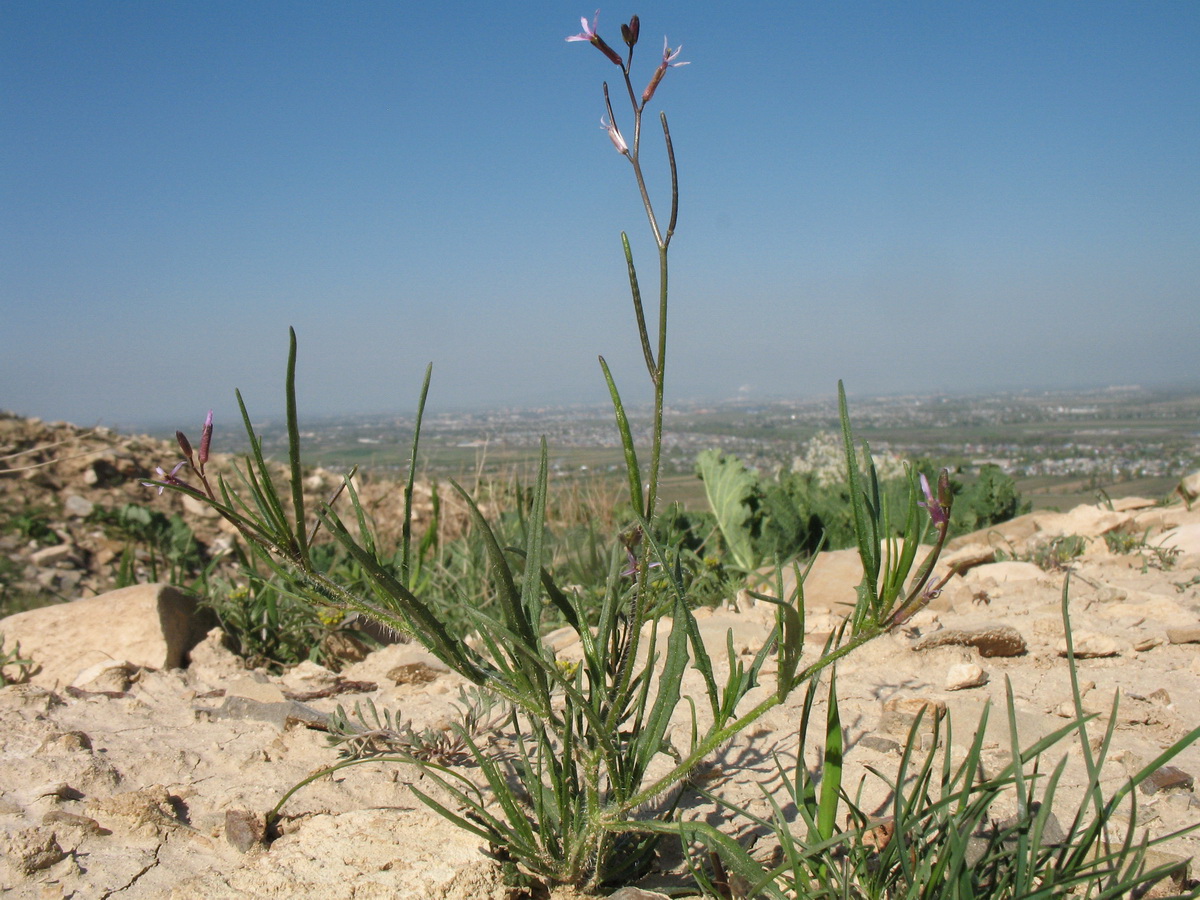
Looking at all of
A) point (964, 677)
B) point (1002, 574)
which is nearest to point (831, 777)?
→ point (964, 677)

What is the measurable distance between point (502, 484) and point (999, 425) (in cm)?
1751

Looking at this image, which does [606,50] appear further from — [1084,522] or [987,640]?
[1084,522]

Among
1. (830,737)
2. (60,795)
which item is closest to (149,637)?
(60,795)

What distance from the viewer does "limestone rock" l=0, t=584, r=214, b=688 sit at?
3055mm

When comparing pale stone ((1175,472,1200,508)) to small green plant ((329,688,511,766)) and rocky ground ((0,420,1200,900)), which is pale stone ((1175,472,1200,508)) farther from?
small green plant ((329,688,511,766))

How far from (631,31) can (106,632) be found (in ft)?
9.58

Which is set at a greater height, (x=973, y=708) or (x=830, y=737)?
(x=830, y=737)

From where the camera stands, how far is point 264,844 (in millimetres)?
1832

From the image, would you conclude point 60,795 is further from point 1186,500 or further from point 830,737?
point 1186,500

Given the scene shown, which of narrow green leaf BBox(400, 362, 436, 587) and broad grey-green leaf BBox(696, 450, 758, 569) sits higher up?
narrow green leaf BBox(400, 362, 436, 587)

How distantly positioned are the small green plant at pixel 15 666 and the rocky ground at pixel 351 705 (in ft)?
0.08

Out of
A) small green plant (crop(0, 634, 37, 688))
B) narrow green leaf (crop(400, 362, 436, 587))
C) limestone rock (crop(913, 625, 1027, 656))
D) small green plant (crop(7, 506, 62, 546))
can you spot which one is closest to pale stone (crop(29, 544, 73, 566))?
small green plant (crop(7, 506, 62, 546))

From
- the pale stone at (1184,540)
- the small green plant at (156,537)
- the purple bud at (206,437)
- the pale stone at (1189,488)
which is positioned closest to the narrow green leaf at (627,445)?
the purple bud at (206,437)

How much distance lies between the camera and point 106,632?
3125mm
